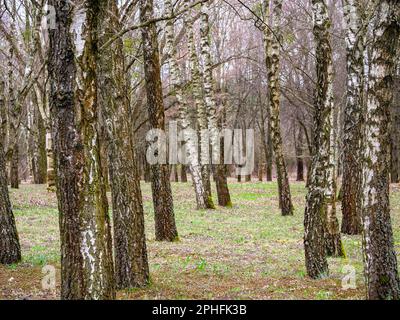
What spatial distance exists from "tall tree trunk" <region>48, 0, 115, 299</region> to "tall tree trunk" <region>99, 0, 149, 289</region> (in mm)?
2439

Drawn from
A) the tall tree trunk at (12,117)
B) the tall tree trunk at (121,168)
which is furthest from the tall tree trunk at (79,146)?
the tall tree trunk at (12,117)

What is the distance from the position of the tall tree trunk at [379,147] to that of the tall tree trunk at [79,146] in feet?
10.6

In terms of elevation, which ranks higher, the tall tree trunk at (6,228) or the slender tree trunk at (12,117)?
the slender tree trunk at (12,117)

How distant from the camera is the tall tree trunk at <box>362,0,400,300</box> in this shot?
6.06 m

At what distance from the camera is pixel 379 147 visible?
19.9 ft

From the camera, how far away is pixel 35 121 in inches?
1304

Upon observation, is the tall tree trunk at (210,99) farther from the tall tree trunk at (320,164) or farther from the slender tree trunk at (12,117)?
the tall tree trunk at (320,164)

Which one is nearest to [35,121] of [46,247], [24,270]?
[46,247]

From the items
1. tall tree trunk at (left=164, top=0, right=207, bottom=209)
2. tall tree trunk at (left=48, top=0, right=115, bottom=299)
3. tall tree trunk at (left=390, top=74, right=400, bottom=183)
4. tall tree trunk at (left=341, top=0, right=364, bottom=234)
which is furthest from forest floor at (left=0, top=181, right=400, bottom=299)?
tall tree trunk at (left=390, top=74, right=400, bottom=183)

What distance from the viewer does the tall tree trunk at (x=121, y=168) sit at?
754cm

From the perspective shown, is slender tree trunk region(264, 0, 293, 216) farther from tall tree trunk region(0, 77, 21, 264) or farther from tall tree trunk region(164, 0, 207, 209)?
tall tree trunk region(0, 77, 21, 264)

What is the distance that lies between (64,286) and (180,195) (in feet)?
67.9

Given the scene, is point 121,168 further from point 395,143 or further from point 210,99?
point 395,143
